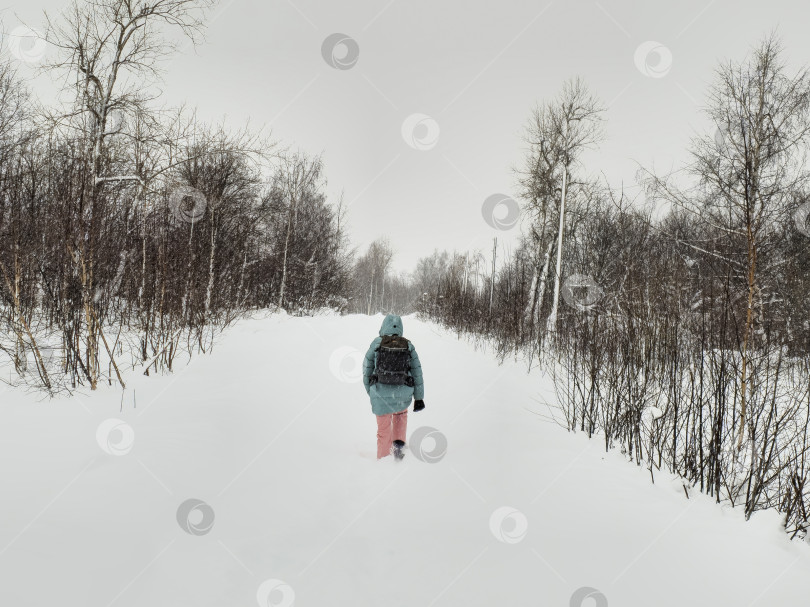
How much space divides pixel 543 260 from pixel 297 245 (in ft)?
40.1

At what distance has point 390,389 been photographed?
11.7 feet

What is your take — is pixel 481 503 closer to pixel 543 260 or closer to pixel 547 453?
pixel 547 453

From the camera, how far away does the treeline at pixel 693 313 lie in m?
2.88

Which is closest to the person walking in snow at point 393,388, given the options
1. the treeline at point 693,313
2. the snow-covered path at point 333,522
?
the snow-covered path at point 333,522

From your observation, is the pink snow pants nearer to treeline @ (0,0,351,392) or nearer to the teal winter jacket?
the teal winter jacket

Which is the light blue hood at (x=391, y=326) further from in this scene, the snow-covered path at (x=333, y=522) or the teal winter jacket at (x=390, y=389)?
the snow-covered path at (x=333, y=522)

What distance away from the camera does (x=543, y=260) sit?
→ 50.3 ft

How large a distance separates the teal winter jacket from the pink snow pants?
0.23 ft

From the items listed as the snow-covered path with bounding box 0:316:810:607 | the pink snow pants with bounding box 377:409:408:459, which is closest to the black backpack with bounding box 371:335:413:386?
the pink snow pants with bounding box 377:409:408:459

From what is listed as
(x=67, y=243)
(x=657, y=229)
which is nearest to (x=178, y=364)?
(x=67, y=243)

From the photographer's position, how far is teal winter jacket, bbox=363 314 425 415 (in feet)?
11.5

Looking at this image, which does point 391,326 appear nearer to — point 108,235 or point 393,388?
point 393,388

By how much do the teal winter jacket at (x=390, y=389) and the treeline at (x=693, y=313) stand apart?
179 cm

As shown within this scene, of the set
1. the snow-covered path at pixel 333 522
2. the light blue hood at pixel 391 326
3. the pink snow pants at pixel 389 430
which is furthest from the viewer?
the light blue hood at pixel 391 326
